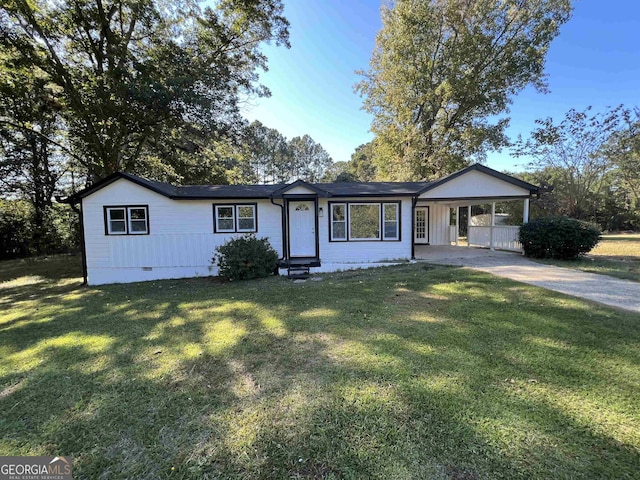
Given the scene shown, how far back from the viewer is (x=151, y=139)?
14.9 m

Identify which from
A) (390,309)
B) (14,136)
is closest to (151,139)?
(14,136)

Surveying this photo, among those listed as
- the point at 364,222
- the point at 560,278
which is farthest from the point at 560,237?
the point at 364,222

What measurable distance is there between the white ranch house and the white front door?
0.04m

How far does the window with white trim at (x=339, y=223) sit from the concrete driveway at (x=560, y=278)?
3.07 m

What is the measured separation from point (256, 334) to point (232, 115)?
12488mm

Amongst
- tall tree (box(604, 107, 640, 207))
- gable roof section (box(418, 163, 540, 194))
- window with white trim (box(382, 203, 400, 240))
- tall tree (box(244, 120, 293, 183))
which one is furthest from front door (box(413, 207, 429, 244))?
tall tree (box(244, 120, 293, 183))

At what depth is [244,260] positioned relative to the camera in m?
8.84

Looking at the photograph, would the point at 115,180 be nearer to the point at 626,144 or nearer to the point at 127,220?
the point at 127,220

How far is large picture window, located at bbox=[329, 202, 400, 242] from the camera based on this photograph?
34.8 feet

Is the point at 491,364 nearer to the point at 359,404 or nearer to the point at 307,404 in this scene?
the point at 359,404

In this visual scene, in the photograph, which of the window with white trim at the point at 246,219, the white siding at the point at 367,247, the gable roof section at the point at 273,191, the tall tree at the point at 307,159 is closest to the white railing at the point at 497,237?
the gable roof section at the point at 273,191

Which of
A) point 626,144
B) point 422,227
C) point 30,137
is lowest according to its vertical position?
point 422,227

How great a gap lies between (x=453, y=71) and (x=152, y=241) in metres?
18.2

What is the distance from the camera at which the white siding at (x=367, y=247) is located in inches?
417
